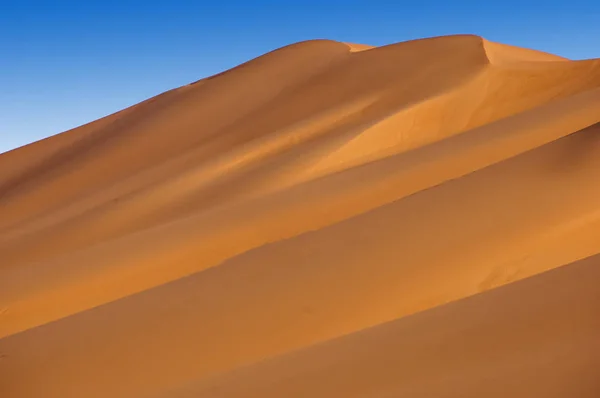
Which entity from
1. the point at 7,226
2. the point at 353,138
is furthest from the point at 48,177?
the point at 353,138

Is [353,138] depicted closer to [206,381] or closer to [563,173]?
[563,173]

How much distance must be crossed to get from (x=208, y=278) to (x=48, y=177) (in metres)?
9.92

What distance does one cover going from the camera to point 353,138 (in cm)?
1077

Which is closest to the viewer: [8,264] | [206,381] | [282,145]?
[206,381]

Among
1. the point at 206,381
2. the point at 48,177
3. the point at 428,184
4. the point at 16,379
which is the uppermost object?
the point at 48,177

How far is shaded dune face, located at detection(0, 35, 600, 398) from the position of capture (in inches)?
130

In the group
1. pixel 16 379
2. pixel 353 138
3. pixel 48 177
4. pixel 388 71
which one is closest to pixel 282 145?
pixel 353 138

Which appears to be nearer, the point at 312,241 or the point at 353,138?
the point at 312,241

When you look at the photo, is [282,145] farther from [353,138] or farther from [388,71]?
[388,71]

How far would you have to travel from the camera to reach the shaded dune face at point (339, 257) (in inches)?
130

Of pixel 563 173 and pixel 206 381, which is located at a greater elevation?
pixel 563 173

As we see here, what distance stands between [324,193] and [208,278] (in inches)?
89.0

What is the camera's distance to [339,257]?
5578 mm

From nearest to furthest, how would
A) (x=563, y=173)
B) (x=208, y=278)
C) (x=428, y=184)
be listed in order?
(x=208, y=278) < (x=563, y=173) < (x=428, y=184)
